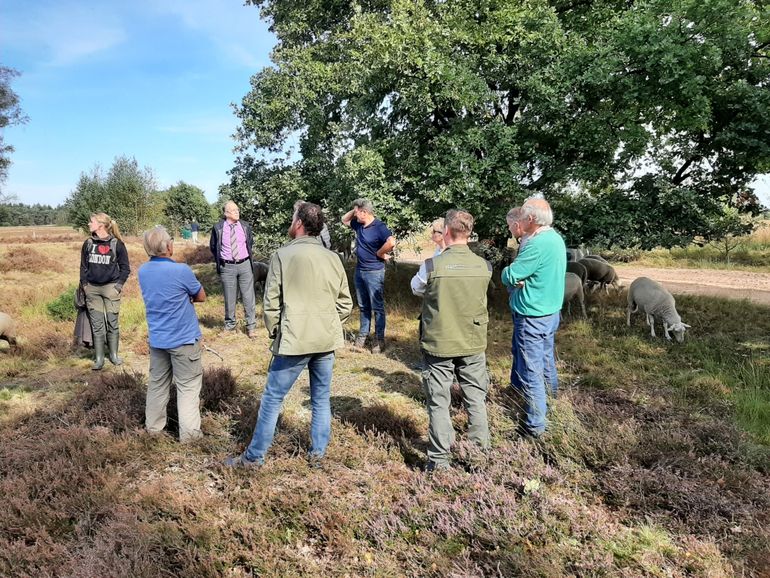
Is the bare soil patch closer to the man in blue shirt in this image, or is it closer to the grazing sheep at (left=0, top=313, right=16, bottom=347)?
the man in blue shirt

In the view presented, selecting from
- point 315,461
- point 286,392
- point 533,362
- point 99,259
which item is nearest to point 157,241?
point 286,392

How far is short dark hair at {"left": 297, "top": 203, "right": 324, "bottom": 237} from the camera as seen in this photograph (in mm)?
3592

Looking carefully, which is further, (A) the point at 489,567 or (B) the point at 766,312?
(B) the point at 766,312

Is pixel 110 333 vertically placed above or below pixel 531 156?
below

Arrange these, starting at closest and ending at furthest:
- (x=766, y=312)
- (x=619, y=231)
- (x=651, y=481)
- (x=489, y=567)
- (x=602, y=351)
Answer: (x=489, y=567) → (x=651, y=481) → (x=602, y=351) → (x=619, y=231) → (x=766, y=312)

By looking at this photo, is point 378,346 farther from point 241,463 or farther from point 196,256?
point 196,256

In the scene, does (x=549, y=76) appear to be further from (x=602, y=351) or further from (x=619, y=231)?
(x=602, y=351)

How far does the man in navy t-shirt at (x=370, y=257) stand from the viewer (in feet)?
22.3

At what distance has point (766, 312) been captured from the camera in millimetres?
9539

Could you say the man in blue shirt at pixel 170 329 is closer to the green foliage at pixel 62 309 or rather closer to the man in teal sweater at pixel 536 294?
the man in teal sweater at pixel 536 294

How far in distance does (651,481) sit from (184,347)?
3.83 m

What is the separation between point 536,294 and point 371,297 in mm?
3435

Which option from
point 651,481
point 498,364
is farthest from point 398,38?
point 651,481

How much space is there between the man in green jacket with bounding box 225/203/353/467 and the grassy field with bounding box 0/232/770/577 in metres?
0.62
